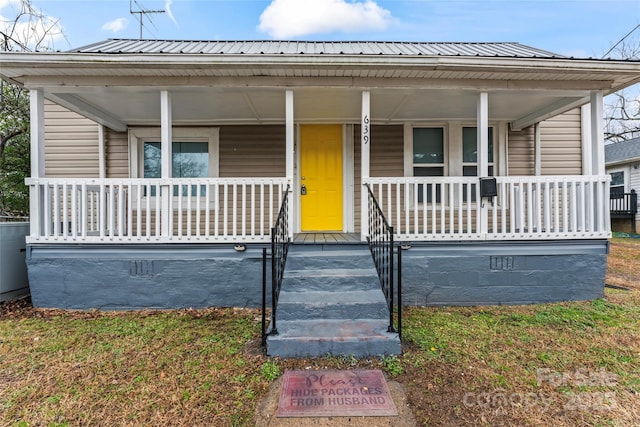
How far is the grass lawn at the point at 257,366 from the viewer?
81.5 inches

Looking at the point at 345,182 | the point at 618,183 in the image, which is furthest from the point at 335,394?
the point at 618,183

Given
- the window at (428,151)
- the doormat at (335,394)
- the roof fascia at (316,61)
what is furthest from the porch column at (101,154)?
the window at (428,151)

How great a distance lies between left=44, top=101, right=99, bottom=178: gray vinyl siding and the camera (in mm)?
5742

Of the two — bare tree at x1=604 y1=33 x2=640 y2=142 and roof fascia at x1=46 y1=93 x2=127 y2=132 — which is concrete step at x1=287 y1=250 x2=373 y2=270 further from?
bare tree at x1=604 y1=33 x2=640 y2=142

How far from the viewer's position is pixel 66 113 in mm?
5789

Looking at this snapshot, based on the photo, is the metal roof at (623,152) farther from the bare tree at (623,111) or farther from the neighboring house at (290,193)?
the neighboring house at (290,193)

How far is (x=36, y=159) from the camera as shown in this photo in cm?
394

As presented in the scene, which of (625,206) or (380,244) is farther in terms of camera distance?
(625,206)

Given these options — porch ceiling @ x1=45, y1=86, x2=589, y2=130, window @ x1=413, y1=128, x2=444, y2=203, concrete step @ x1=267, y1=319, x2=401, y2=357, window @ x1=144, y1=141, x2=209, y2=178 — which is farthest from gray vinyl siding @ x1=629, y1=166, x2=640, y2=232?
window @ x1=144, y1=141, x2=209, y2=178

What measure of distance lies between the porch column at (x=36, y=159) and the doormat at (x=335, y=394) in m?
3.73

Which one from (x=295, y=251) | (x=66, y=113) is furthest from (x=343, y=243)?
(x=66, y=113)

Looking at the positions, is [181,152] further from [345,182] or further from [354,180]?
[354,180]

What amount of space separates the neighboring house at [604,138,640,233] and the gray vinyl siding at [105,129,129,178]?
57.2 feet

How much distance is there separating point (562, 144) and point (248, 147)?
6.00 metres
